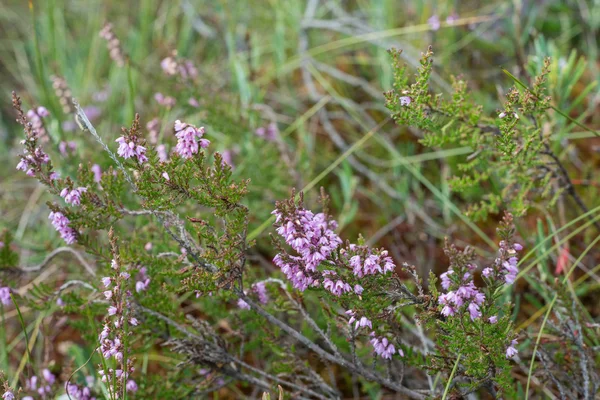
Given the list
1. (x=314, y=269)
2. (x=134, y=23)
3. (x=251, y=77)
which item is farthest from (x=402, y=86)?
(x=134, y=23)

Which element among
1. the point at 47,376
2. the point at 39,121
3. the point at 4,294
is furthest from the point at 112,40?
the point at 47,376

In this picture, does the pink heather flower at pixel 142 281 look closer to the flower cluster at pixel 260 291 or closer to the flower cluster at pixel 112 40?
the flower cluster at pixel 260 291

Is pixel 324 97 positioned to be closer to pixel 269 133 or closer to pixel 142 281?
pixel 269 133

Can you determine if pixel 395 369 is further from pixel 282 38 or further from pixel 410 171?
pixel 282 38

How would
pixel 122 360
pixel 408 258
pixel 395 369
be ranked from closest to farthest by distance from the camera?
pixel 122 360, pixel 395 369, pixel 408 258

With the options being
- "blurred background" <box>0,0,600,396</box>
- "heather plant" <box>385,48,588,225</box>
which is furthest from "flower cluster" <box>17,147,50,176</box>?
"heather plant" <box>385,48,588,225</box>
